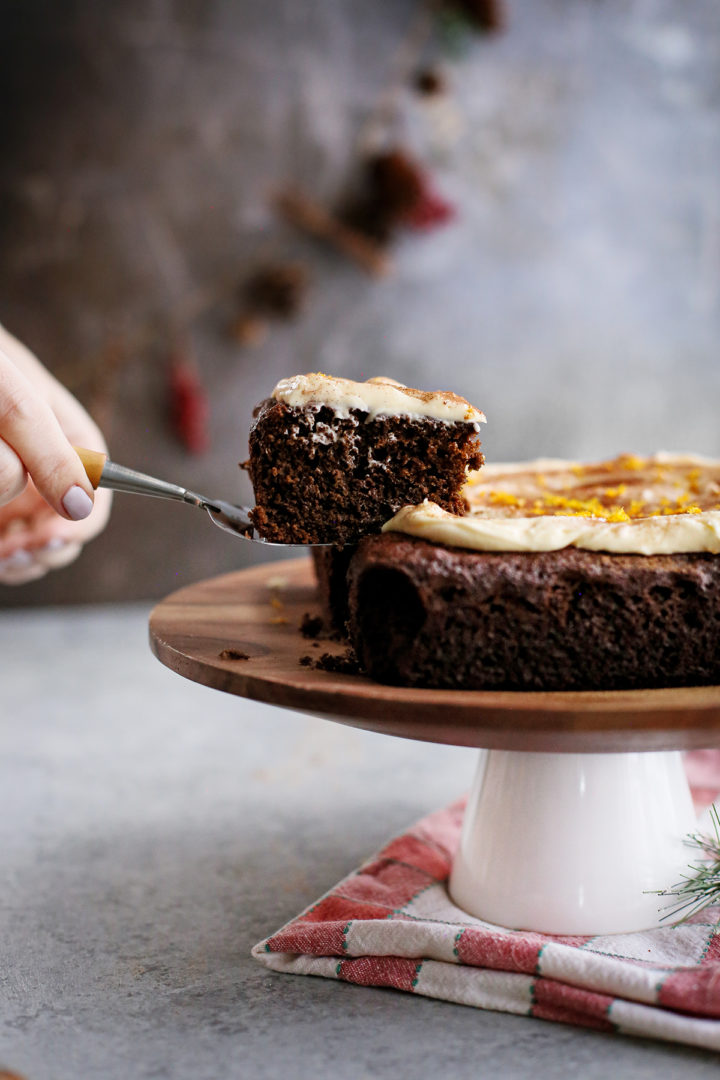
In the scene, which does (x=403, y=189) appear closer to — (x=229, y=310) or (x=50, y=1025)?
(x=229, y=310)

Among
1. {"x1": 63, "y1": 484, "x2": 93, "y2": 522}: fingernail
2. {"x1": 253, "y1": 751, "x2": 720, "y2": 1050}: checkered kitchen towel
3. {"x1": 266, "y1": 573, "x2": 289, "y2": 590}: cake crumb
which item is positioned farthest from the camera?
{"x1": 266, "y1": 573, "x2": 289, "y2": 590}: cake crumb

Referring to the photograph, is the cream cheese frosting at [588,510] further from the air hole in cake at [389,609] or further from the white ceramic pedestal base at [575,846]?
the white ceramic pedestal base at [575,846]

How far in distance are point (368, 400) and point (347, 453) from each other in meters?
0.09

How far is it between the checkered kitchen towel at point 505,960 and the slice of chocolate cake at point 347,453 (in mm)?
605

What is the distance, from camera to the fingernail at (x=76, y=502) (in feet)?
5.17

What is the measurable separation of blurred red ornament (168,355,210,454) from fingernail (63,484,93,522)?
289 cm

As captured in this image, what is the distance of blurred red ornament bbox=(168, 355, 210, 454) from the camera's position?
14.5 ft

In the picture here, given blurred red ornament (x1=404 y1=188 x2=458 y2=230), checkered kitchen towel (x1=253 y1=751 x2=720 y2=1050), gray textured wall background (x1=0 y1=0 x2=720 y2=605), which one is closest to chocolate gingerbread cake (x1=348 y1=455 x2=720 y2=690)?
checkered kitchen towel (x1=253 y1=751 x2=720 y2=1050)

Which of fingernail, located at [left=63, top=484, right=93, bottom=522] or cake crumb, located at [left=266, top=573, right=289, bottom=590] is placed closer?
fingernail, located at [left=63, top=484, right=93, bottom=522]

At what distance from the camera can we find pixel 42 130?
4.14 meters

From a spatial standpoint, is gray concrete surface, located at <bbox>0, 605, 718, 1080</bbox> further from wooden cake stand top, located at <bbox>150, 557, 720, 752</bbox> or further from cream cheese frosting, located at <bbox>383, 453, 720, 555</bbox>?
cream cheese frosting, located at <bbox>383, 453, 720, 555</bbox>

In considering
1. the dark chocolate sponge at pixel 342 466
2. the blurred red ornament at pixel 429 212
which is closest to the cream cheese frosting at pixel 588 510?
the dark chocolate sponge at pixel 342 466

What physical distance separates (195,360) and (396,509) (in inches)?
116

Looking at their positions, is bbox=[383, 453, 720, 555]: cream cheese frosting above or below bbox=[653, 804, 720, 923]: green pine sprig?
above
